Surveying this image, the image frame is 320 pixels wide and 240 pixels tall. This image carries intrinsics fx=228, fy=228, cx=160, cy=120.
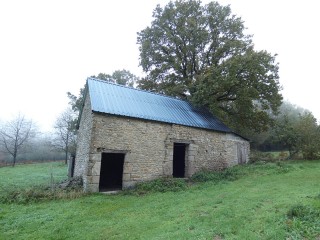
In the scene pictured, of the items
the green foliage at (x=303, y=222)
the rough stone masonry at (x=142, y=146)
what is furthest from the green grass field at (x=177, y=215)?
the rough stone masonry at (x=142, y=146)

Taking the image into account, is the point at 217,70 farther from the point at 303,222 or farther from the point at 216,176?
the point at 303,222

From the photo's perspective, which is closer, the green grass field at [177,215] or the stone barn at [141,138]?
the green grass field at [177,215]

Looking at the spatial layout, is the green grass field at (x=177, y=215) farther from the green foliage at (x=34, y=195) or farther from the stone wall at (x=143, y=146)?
the stone wall at (x=143, y=146)

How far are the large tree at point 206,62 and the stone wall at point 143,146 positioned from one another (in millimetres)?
3850

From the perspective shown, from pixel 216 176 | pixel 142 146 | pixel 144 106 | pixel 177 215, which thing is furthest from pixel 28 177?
pixel 177 215

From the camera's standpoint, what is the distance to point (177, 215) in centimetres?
684

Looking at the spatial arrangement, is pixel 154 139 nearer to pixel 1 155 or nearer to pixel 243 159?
pixel 243 159

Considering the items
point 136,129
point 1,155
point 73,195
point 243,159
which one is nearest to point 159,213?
point 73,195

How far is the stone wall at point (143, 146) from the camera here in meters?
10.7

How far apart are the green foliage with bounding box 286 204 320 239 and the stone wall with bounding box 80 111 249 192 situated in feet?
24.0

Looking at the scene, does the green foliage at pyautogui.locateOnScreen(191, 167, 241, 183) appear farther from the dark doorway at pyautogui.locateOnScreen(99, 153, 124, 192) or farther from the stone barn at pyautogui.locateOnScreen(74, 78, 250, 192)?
the dark doorway at pyautogui.locateOnScreen(99, 153, 124, 192)

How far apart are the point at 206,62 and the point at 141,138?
12.4 meters

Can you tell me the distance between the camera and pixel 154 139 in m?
12.4

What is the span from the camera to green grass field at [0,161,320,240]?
5.25m
